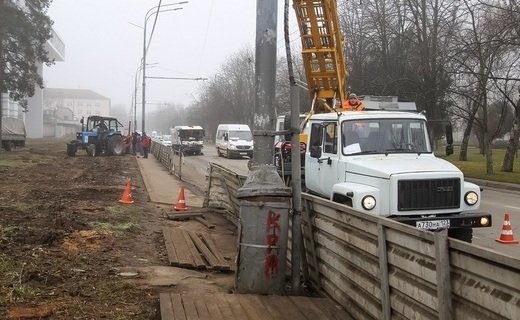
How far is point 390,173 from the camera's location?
308 inches

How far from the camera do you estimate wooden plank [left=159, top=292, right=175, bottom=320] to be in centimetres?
514

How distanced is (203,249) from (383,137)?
3.47 meters

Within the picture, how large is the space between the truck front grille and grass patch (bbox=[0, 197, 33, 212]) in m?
8.54

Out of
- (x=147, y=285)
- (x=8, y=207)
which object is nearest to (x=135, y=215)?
(x=8, y=207)

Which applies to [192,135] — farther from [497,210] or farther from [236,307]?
[236,307]

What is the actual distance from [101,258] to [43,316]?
277 centimetres

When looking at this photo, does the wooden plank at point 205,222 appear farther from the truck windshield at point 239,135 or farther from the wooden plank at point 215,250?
the truck windshield at point 239,135

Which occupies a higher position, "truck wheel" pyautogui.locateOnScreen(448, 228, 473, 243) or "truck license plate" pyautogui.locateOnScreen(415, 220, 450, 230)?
"truck license plate" pyautogui.locateOnScreen(415, 220, 450, 230)

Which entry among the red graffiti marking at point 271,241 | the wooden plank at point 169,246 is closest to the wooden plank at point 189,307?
the red graffiti marking at point 271,241

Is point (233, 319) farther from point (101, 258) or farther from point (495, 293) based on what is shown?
point (101, 258)

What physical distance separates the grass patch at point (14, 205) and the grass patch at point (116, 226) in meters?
2.73

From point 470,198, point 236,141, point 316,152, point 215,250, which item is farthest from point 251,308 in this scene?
point 236,141

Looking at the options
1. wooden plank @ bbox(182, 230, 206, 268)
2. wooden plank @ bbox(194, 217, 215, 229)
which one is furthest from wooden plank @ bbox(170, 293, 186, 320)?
wooden plank @ bbox(194, 217, 215, 229)

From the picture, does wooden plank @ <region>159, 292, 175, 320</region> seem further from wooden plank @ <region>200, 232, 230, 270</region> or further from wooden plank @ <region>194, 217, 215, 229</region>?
wooden plank @ <region>194, 217, 215, 229</region>
